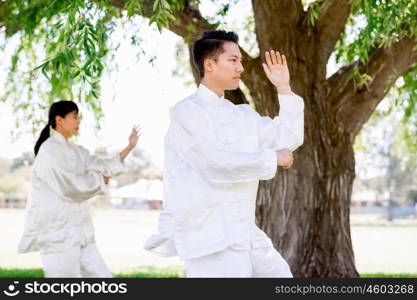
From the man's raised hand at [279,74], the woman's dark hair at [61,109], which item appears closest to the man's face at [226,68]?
the man's raised hand at [279,74]

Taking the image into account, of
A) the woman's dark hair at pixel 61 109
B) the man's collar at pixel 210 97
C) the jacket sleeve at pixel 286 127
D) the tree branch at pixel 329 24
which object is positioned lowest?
the jacket sleeve at pixel 286 127

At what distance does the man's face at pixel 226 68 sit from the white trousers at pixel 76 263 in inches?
100

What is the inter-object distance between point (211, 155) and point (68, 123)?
8.73ft

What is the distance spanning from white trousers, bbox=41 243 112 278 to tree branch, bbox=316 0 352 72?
2862 mm

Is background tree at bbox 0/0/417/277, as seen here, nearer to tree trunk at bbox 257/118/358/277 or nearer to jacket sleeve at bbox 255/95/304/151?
tree trunk at bbox 257/118/358/277

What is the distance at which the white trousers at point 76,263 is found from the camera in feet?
18.2

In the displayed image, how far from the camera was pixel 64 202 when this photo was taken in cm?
576

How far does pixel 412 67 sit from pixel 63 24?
4233 millimetres

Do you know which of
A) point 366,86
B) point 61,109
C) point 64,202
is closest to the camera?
point 61,109

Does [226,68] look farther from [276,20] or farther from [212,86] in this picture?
[276,20]

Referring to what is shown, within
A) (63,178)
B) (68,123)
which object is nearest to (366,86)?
(68,123)

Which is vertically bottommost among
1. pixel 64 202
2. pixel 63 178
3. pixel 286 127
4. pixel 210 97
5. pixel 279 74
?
pixel 64 202

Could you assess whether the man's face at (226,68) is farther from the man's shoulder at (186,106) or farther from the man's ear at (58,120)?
the man's ear at (58,120)

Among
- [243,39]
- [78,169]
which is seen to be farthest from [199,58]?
[243,39]
